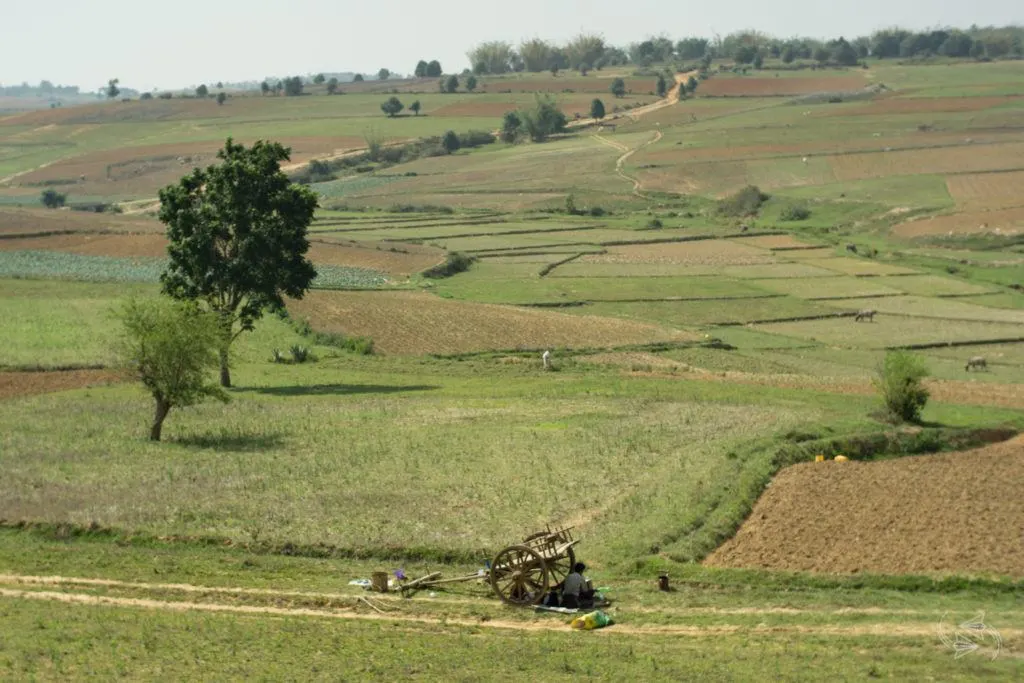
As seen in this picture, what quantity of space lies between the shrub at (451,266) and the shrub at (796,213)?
3606 centimetres

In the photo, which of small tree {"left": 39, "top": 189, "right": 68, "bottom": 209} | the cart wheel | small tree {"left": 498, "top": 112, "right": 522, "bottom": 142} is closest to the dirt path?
the cart wheel

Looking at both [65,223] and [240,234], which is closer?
[240,234]

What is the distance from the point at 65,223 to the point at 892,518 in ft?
305

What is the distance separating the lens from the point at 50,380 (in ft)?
187

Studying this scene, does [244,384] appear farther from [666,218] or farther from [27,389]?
[666,218]

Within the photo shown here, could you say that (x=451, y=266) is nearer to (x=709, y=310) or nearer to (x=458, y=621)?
(x=709, y=310)

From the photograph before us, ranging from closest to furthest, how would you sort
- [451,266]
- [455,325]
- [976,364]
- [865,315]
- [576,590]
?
[576,590] → [976,364] → [455,325] → [865,315] → [451,266]

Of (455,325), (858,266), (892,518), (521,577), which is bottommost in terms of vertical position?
(858,266)

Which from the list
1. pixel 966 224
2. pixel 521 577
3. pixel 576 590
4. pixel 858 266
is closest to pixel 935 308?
pixel 858 266

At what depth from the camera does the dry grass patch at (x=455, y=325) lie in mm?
68438

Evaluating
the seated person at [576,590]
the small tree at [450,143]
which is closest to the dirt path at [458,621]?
the seated person at [576,590]

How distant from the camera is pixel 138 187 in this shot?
16575 cm

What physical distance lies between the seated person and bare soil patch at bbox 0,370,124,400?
108 ft

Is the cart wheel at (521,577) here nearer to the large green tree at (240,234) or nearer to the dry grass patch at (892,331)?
the large green tree at (240,234)
